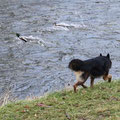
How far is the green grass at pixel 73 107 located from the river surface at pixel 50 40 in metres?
2.69

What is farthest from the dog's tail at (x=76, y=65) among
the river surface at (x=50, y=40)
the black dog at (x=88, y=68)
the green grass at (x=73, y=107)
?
the river surface at (x=50, y=40)

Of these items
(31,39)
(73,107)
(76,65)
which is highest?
(76,65)

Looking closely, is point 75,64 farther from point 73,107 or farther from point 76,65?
point 73,107

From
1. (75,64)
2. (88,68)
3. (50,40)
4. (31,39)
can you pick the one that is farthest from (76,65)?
(31,39)

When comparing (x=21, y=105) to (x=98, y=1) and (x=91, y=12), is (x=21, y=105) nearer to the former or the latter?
(x=91, y=12)

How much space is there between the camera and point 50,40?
13.4 metres

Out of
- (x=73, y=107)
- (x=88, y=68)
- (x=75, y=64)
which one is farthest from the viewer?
(x=88, y=68)

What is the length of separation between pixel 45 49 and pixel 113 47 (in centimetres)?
243

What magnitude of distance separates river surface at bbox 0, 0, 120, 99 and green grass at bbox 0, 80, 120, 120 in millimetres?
2689

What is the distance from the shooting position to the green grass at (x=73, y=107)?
4.75 m

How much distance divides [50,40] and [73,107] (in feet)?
27.5

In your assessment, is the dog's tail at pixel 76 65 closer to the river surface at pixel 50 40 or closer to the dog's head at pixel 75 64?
the dog's head at pixel 75 64

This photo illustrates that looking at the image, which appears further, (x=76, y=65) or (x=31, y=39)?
(x=31, y=39)

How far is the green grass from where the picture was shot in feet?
15.6
